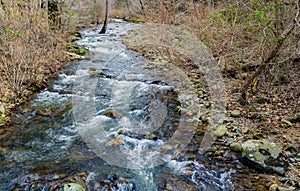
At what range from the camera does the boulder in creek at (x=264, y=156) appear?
123 inches

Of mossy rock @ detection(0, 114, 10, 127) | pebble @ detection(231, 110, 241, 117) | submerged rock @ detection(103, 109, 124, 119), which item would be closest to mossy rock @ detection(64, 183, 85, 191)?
submerged rock @ detection(103, 109, 124, 119)

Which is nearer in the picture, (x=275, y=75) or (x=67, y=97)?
(x=275, y=75)

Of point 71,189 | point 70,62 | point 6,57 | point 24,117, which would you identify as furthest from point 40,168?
point 70,62

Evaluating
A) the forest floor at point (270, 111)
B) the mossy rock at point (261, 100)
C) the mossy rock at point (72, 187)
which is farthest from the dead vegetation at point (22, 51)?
the mossy rock at point (261, 100)

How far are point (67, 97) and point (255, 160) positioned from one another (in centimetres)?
391

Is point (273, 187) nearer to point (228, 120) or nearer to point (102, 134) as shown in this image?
point (228, 120)

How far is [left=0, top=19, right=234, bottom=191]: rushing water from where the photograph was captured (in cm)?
317

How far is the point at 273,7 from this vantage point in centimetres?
391

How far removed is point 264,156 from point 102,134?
2450mm

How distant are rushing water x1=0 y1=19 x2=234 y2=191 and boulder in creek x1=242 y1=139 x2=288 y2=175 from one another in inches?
14.3

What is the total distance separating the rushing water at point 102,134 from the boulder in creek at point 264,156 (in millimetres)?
363

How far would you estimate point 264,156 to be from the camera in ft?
10.6

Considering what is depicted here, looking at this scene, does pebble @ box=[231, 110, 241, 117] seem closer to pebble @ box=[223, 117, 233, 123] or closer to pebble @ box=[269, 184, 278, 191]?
pebble @ box=[223, 117, 233, 123]

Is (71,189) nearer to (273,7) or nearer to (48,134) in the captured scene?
(48,134)
